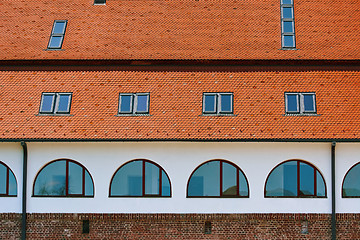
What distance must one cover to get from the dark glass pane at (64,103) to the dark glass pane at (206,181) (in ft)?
18.3

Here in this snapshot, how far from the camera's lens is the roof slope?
22984 millimetres

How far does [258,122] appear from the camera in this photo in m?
23.3

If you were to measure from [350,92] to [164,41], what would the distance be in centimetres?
811

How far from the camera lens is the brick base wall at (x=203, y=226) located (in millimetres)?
22625

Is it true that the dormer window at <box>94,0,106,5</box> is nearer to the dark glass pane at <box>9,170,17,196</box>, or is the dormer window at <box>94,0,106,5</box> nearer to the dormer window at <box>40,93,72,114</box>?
the dormer window at <box>40,93,72,114</box>

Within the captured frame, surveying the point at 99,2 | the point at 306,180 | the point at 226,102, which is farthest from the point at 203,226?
the point at 99,2

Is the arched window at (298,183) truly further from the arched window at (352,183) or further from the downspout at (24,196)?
the downspout at (24,196)

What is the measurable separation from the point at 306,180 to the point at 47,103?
10.3 metres

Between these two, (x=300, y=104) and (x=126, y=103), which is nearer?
(x=300, y=104)

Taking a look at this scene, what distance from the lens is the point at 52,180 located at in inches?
914

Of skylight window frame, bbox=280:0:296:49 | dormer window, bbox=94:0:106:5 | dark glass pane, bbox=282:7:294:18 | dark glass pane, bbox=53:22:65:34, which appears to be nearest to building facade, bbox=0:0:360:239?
skylight window frame, bbox=280:0:296:49

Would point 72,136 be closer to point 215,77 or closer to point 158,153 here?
point 158,153

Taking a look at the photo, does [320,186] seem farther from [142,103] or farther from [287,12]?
[287,12]

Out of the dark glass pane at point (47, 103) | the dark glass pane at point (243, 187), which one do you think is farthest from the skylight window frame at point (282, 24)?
the dark glass pane at point (47, 103)
